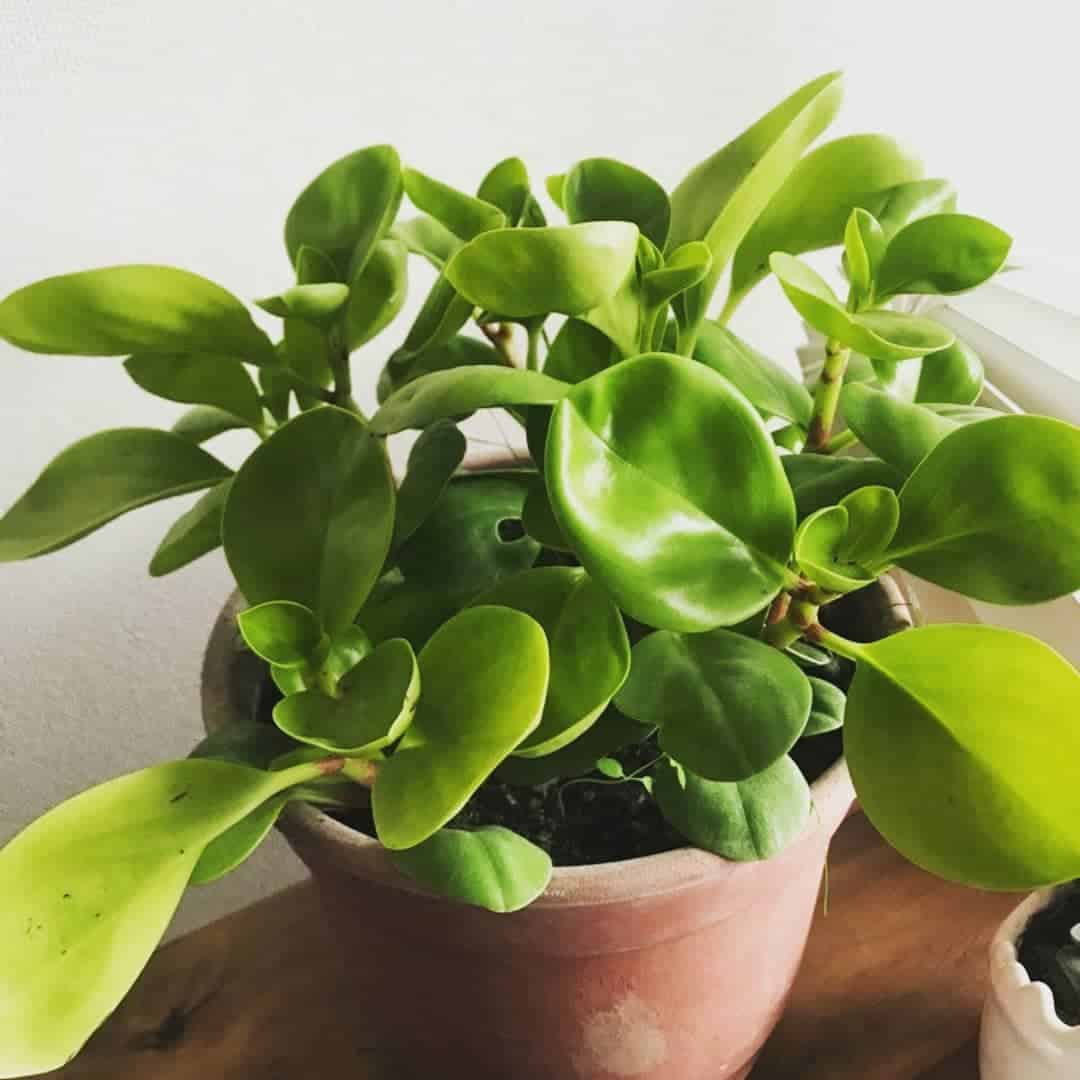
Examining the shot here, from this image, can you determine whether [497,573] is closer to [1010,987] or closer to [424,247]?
[424,247]

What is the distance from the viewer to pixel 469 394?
37cm

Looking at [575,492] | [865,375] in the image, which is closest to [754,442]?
[575,492]

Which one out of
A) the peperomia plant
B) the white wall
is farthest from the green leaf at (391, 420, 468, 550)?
the white wall

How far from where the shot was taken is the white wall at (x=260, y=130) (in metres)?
0.57

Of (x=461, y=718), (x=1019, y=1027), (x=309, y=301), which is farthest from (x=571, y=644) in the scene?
(x=1019, y=1027)

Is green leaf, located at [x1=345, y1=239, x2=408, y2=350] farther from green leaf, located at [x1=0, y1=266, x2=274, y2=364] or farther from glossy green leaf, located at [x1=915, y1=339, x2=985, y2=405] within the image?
glossy green leaf, located at [x1=915, y1=339, x2=985, y2=405]

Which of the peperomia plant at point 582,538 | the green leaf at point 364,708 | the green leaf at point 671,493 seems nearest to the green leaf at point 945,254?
the peperomia plant at point 582,538

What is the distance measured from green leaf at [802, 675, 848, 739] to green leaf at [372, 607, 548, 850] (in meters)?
0.15

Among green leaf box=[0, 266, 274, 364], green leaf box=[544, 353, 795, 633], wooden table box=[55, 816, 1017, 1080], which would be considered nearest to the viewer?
green leaf box=[544, 353, 795, 633]

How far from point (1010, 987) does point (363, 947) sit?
0.99ft

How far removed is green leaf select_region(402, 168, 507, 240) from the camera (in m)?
0.44

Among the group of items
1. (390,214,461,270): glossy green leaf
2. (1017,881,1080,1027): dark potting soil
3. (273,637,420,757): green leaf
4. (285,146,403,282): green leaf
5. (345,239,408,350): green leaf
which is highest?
(285,146,403,282): green leaf

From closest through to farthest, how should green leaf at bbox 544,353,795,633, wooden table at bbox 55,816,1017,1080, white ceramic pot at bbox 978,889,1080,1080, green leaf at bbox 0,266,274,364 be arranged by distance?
green leaf at bbox 544,353,795,633 → green leaf at bbox 0,266,274,364 → white ceramic pot at bbox 978,889,1080,1080 → wooden table at bbox 55,816,1017,1080

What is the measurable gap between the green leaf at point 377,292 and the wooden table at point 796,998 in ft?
1.11
